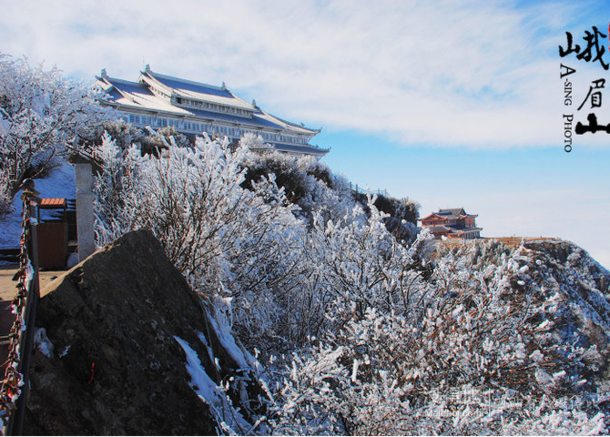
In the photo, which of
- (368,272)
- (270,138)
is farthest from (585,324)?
(270,138)

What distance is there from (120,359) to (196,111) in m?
42.1

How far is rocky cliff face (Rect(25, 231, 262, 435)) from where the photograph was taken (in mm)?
2986

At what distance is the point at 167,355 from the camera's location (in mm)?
3719

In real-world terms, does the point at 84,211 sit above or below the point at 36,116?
below

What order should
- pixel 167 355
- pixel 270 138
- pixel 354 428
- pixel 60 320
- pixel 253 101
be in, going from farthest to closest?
1. pixel 253 101
2. pixel 270 138
3. pixel 354 428
4. pixel 167 355
5. pixel 60 320

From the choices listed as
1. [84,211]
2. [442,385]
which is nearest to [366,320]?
[442,385]

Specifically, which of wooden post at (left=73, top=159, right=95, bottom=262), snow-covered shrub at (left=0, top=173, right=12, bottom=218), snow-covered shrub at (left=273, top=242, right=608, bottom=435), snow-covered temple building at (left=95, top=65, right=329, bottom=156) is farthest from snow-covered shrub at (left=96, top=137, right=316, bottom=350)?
snow-covered temple building at (left=95, top=65, right=329, bottom=156)

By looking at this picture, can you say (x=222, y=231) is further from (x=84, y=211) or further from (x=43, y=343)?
(x=43, y=343)

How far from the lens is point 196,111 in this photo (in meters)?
42.3

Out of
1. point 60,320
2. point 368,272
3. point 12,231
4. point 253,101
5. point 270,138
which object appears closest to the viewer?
point 60,320

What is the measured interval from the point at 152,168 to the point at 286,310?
372 centimetres

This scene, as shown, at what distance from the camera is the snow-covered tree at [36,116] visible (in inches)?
628

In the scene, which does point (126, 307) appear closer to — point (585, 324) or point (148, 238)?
point (148, 238)

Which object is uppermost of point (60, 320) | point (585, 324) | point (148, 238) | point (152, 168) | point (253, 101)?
point (253, 101)
